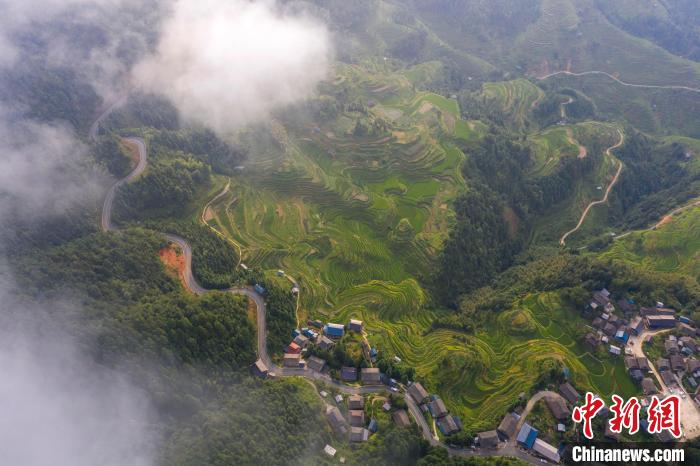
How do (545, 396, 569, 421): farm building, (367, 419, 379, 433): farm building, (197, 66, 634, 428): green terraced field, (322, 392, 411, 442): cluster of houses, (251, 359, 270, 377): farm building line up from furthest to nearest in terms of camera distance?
(197, 66, 634, 428): green terraced field
(251, 359, 270, 377): farm building
(367, 419, 379, 433): farm building
(545, 396, 569, 421): farm building
(322, 392, 411, 442): cluster of houses

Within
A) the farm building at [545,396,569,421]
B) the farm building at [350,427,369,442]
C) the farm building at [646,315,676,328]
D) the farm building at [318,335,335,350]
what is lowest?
the farm building at [350,427,369,442]

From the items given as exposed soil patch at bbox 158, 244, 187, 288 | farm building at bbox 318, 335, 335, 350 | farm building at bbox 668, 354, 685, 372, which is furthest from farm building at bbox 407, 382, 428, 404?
exposed soil patch at bbox 158, 244, 187, 288

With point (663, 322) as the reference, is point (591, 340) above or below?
below

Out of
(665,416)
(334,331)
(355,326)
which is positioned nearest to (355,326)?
(355,326)

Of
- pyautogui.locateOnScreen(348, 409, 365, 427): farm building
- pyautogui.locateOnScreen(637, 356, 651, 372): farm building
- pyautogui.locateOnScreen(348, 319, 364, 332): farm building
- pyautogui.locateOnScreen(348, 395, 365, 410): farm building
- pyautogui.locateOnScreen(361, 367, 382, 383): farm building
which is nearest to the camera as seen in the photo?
pyautogui.locateOnScreen(348, 409, 365, 427): farm building

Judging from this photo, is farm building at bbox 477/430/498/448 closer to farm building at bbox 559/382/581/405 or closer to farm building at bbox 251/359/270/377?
farm building at bbox 559/382/581/405

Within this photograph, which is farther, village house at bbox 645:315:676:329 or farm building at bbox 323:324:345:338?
farm building at bbox 323:324:345:338

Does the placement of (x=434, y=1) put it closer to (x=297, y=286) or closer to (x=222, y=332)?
(x=297, y=286)

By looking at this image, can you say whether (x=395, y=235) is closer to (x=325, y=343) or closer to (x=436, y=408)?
(x=325, y=343)

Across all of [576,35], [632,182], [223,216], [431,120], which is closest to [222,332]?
[223,216]
